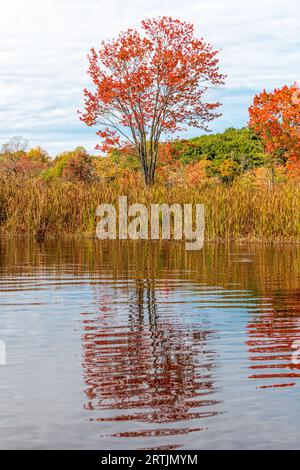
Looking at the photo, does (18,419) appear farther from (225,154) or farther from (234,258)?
(225,154)

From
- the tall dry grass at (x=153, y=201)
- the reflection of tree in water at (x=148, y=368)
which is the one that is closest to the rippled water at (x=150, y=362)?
the reflection of tree in water at (x=148, y=368)

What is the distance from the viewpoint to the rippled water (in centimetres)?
481

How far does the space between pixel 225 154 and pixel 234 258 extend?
1746 inches

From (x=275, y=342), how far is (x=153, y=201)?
64.4 feet

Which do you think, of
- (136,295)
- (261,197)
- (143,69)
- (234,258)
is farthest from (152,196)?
(136,295)

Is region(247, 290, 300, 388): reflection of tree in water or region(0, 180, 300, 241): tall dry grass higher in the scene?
region(0, 180, 300, 241): tall dry grass

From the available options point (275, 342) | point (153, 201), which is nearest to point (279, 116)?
point (153, 201)

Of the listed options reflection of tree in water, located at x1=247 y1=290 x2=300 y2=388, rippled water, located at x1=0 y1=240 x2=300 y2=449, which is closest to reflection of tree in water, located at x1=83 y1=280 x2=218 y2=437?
rippled water, located at x1=0 y1=240 x2=300 y2=449

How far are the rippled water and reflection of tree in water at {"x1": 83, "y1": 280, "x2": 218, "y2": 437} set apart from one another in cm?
1

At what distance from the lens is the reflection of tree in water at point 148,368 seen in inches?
207

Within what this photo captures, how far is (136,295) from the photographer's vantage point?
1145cm

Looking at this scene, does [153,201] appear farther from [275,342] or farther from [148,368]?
[148,368]

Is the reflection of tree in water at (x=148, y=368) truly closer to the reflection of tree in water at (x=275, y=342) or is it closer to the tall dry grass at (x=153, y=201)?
the reflection of tree in water at (x=275, y=342)

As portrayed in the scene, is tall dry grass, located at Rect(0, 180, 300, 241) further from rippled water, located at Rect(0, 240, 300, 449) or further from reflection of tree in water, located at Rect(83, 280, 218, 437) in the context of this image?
reflection of tree in water, located at Rect(83, 280, 218, 437)
